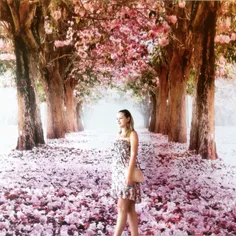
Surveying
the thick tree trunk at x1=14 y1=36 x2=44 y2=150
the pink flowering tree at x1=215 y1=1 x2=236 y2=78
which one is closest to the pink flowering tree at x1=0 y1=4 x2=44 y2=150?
the thick tree trunk at x1=14 y1=36 x2=44 y2=150

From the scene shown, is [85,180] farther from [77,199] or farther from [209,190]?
[209,190]

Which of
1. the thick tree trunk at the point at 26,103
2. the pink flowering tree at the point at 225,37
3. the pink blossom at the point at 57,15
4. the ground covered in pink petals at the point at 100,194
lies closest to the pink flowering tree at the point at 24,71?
the thick tree trunk at the point at 26,103

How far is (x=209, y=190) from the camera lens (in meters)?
5.80

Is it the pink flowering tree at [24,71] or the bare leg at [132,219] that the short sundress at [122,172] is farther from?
the pink flowering tree at [24,71]

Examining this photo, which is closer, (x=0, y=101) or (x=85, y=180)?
(x=85, y=180)

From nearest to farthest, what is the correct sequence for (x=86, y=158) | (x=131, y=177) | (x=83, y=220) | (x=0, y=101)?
(x=131, y=177) < (x=83, y=220) < (x=0, y=101) < (x=86, y=158)

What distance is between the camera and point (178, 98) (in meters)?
10.9

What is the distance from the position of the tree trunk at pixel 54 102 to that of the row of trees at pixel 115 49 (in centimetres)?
3

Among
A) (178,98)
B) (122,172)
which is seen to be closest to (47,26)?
(178,98)

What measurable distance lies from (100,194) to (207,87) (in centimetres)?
319

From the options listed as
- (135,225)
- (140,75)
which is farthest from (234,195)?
(140,75)

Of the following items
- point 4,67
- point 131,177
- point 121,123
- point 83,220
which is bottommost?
point 83,220

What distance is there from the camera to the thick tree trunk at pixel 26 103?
815 centimetres

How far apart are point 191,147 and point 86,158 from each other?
199 centimetres
